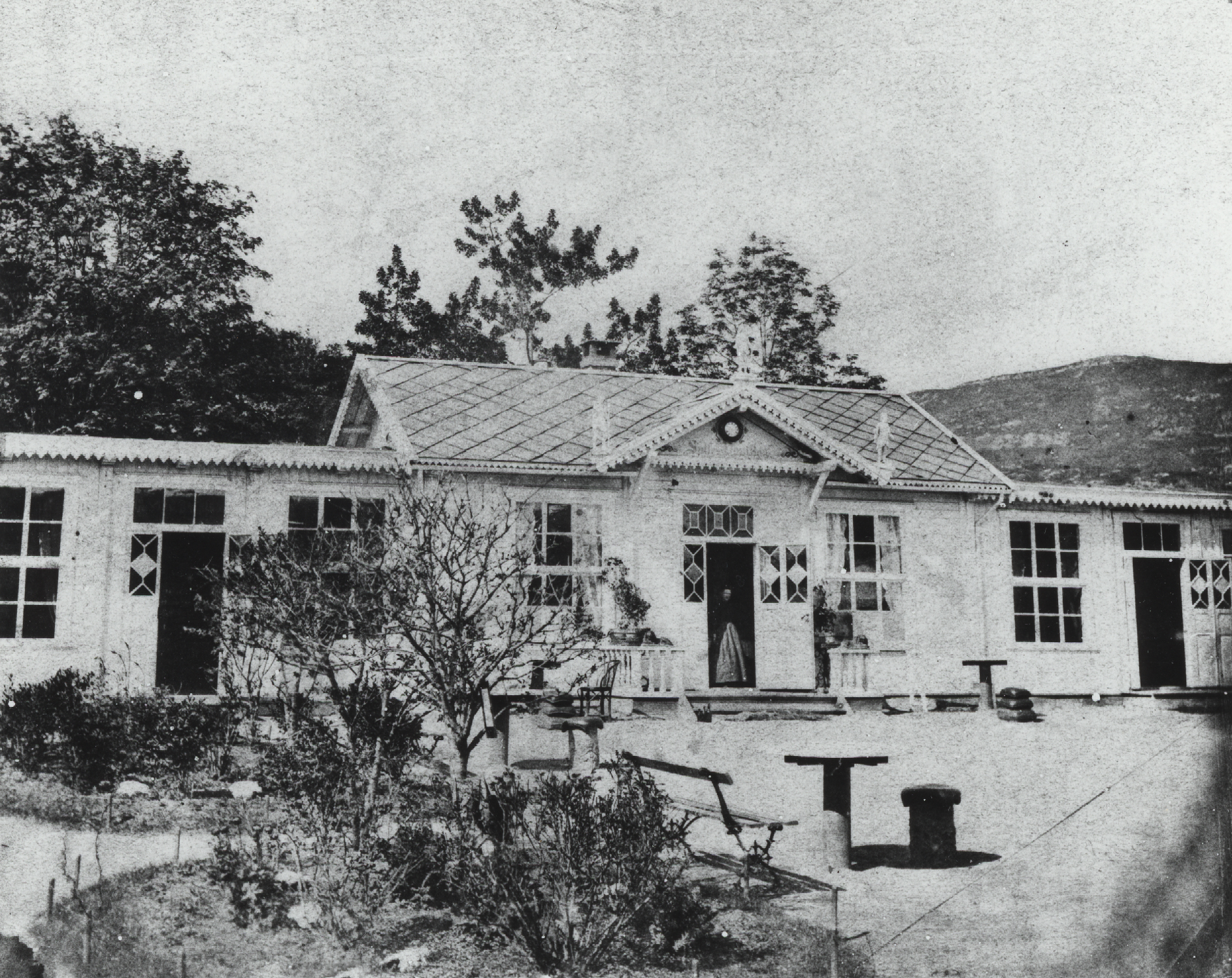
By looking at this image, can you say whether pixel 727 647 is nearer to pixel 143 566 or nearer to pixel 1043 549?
pixel 1043 549

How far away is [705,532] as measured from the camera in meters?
→ 14.7

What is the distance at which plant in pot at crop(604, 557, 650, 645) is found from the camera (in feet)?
45.1

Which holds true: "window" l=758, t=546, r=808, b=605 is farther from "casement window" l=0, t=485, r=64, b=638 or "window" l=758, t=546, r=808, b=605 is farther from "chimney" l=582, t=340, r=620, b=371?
"casement window" l=0, t=485, r=64, b=638

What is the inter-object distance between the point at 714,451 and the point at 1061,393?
1206cm

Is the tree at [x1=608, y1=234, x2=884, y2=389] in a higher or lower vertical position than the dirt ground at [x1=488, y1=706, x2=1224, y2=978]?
higher

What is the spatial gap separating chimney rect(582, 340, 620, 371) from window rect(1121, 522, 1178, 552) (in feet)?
27.2

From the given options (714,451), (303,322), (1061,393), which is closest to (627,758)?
(714,451)

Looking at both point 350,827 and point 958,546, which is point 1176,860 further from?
point 958,546

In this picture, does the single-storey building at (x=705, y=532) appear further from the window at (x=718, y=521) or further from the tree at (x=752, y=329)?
the tree at (x=752, y=329)

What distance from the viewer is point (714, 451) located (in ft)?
47.9

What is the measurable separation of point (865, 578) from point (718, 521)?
2288mm

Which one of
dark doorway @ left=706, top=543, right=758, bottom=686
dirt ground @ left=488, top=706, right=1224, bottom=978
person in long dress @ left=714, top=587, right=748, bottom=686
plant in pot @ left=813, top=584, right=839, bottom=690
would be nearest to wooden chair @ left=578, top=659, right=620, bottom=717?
dirt ground @ left=488, top=706, right=1224, bottom=978

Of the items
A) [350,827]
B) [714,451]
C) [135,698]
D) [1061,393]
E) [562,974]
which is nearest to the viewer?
[562,974]

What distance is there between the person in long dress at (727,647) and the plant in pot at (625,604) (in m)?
1.31
